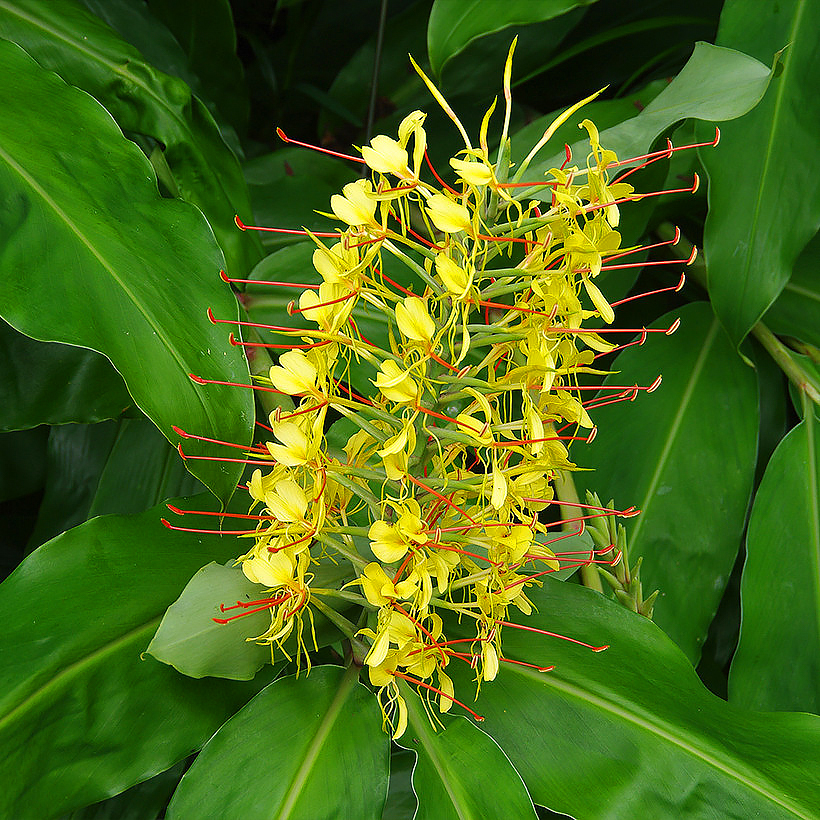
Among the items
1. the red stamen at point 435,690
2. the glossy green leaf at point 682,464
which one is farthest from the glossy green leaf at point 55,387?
the glossy green leaf at point 682,464

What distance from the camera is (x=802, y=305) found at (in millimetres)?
1008

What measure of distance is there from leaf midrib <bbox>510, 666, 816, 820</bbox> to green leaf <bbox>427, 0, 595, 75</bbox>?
0.58m

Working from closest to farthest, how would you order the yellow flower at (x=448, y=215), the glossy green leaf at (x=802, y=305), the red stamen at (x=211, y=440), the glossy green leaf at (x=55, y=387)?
the yellow flower at (x=448, y=215) → the red stamen at (x=211, y=440) → the glossy green leaf at (x=55, y=387) → the glossy green leaf at (x=802, y=305)

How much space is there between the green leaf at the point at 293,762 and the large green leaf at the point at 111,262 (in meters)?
0.17

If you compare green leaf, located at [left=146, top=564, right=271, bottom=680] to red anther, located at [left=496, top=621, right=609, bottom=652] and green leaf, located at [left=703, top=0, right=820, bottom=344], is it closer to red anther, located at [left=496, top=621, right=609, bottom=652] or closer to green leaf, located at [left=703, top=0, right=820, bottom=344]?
red anther, located at [left=496, top=621, right=609, bottom=652]

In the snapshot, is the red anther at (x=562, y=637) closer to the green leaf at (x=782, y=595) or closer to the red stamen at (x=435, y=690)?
the red stamen at (x=435, y=690)

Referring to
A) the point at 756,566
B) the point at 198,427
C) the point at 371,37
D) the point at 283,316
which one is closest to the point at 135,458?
the point at 283,316

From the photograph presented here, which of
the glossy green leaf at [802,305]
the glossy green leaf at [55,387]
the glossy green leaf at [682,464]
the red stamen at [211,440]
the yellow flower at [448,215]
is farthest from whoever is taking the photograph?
the glossy green leaf at [802,305]

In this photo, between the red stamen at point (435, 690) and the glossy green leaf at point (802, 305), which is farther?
the glossy green leaf at point (802, 305)

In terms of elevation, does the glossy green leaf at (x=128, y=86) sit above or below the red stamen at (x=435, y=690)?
above

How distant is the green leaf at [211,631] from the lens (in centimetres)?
52

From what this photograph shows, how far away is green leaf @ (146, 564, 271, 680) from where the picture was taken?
523 mm

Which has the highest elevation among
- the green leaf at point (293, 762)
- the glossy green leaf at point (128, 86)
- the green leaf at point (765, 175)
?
the glossy green leaf at point (128, 86)

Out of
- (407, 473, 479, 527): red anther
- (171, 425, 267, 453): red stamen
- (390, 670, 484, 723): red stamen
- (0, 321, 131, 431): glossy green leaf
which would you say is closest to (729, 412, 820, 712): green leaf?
(390, 670, 484, 723): red stamen
